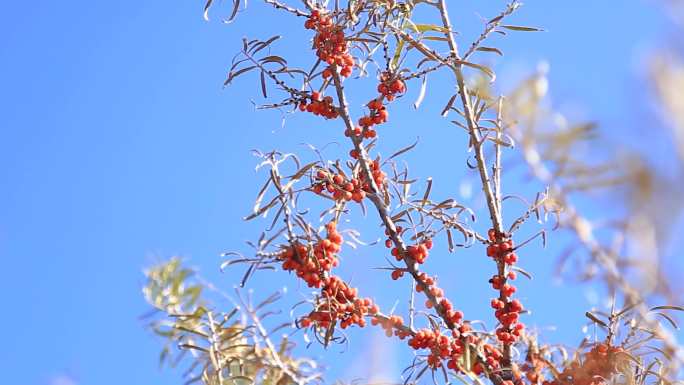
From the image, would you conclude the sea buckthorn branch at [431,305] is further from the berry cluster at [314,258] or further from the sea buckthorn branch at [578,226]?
the sea buckthorn branch at [578,226]

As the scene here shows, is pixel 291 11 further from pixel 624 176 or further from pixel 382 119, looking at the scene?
pixel 624 176

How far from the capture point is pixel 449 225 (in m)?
1.75

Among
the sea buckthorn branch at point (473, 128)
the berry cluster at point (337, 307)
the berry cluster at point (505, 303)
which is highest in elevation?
the sea buckthorn branch at point (473, 128)

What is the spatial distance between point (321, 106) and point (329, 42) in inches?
5.1

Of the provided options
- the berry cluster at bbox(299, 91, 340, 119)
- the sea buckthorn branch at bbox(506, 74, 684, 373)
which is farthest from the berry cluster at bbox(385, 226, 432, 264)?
the sea buckthorn branch at bbox(506, 74, 684, 373)

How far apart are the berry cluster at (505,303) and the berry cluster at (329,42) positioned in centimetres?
46

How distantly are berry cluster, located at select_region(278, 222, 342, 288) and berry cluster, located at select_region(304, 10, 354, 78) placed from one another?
1.13 ft

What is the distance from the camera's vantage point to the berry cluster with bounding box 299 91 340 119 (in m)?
1.76

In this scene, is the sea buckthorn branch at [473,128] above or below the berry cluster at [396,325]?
above

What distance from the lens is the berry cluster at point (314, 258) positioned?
1.62 metres

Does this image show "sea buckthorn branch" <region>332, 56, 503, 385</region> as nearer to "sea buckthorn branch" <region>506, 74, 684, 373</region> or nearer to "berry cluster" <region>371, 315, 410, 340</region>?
"berry cluster" <region>371, 315, 410, 340</region>

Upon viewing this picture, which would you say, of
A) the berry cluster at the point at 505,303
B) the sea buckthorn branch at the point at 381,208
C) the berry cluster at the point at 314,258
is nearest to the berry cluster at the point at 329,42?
the sea buckthorn branch at the point at 381,208

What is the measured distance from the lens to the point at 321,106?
176 cm

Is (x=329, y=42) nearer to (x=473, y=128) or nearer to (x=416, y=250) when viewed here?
(x=473, y=128)
